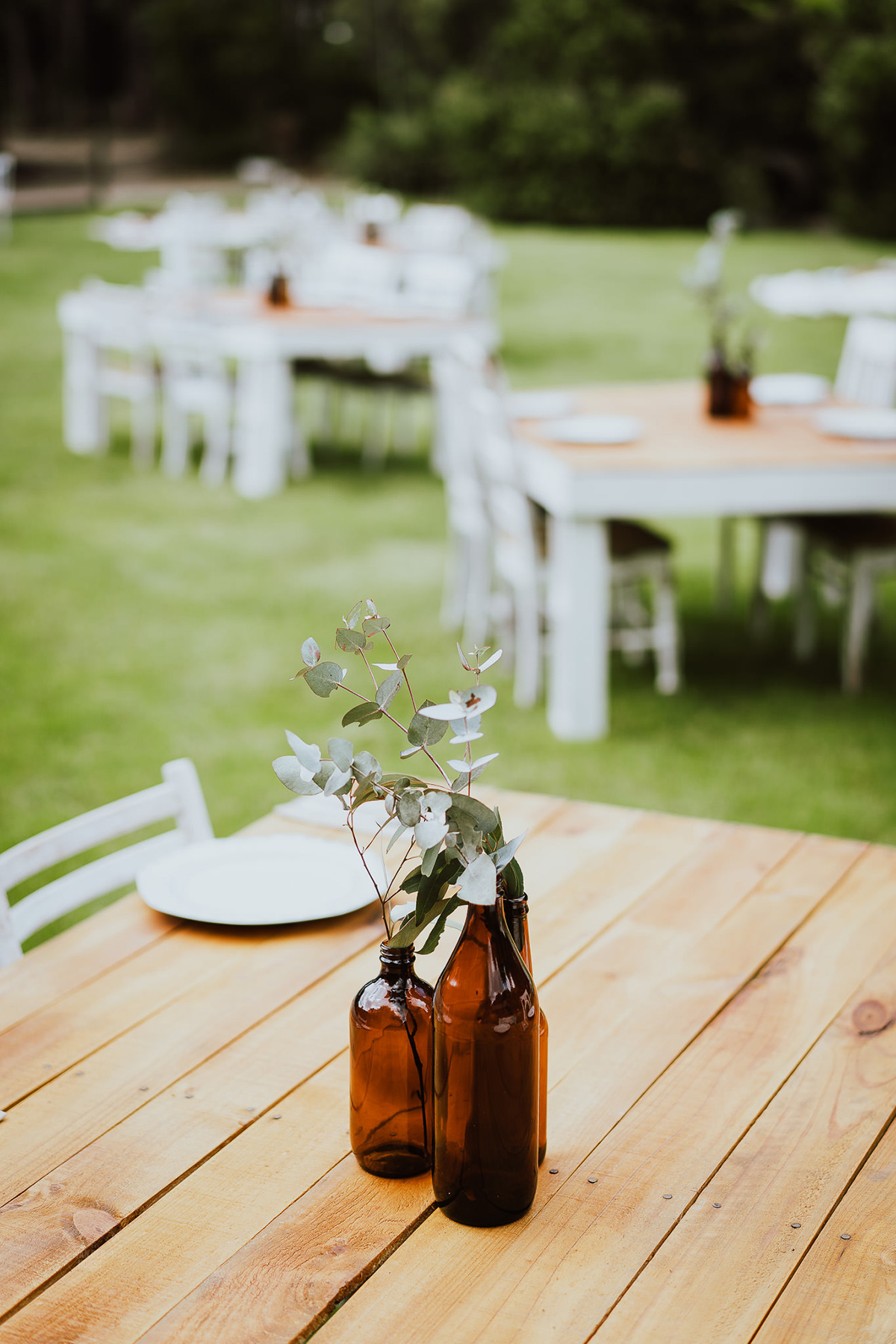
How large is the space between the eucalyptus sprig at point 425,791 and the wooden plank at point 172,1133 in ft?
0.95

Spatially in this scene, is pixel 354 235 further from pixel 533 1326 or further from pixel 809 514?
pixel 533 1326

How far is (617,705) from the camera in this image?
4.36 meters

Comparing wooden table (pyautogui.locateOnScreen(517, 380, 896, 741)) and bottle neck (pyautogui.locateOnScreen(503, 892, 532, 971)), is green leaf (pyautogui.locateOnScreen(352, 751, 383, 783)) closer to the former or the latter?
bottle neck (pyautogui.locateOnScreen(503, 892, 532, 971))

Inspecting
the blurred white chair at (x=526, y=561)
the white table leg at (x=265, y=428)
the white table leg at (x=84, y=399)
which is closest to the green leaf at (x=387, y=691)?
the blurred white chair at (x=526, y=561)

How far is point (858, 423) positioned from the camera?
13.9 ft

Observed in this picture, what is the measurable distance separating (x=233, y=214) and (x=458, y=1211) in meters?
13.0

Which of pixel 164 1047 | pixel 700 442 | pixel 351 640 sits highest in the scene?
pixel 351 640

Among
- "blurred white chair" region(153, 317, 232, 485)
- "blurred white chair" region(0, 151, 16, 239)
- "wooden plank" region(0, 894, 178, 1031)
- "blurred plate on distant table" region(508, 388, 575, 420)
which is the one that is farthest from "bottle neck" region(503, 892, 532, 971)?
"blurred white chair" region(0, 151, 16, 239)

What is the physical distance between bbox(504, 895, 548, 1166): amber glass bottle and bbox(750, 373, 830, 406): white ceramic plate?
12.1 ft

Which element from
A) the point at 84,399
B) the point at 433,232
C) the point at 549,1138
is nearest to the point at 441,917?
the point at 549,1138

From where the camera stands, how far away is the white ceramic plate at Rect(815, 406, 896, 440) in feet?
13.5

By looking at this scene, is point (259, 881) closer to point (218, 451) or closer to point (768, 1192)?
point (768, 1192)

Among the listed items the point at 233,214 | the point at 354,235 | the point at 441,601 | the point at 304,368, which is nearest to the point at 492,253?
the point at 354,235

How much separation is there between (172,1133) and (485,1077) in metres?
0.33
